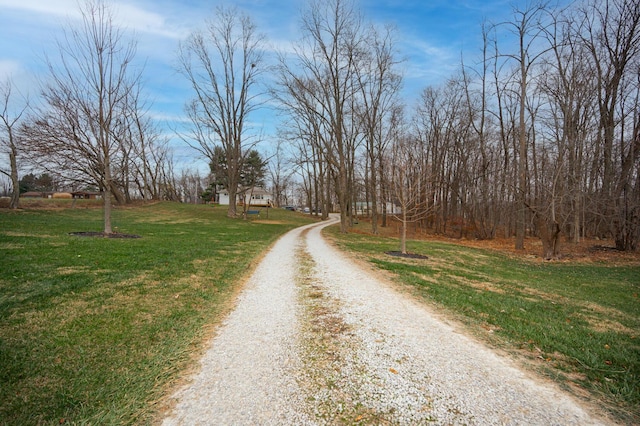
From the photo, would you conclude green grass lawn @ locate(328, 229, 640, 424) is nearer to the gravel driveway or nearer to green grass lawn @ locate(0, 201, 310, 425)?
the gravel driveway

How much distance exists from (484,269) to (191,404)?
1027 centimetres

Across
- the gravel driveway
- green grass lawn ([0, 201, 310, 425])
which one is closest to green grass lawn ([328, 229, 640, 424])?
the gravel driveway

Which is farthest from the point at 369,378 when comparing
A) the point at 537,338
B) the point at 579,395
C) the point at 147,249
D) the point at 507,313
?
the point at 147,249

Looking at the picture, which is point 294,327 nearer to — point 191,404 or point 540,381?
point 191,404

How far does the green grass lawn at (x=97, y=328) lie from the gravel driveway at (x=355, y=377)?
0.45 metres

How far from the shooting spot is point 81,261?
696cm

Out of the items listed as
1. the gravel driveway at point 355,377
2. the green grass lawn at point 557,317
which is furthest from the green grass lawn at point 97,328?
the green grass lawn at point 557,317

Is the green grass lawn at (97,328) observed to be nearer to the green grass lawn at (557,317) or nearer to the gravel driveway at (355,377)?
the gravel driveway at (355,377)

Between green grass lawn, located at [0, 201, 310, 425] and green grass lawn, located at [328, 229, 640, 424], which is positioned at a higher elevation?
green grass lawn, located at [0, 201, 310, 425]

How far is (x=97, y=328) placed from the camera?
3887 mm

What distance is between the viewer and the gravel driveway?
246 cm

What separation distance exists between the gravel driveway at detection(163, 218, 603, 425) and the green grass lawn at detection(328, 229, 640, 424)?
49 cm

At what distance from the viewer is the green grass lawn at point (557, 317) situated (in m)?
3.19

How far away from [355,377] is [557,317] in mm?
4541
